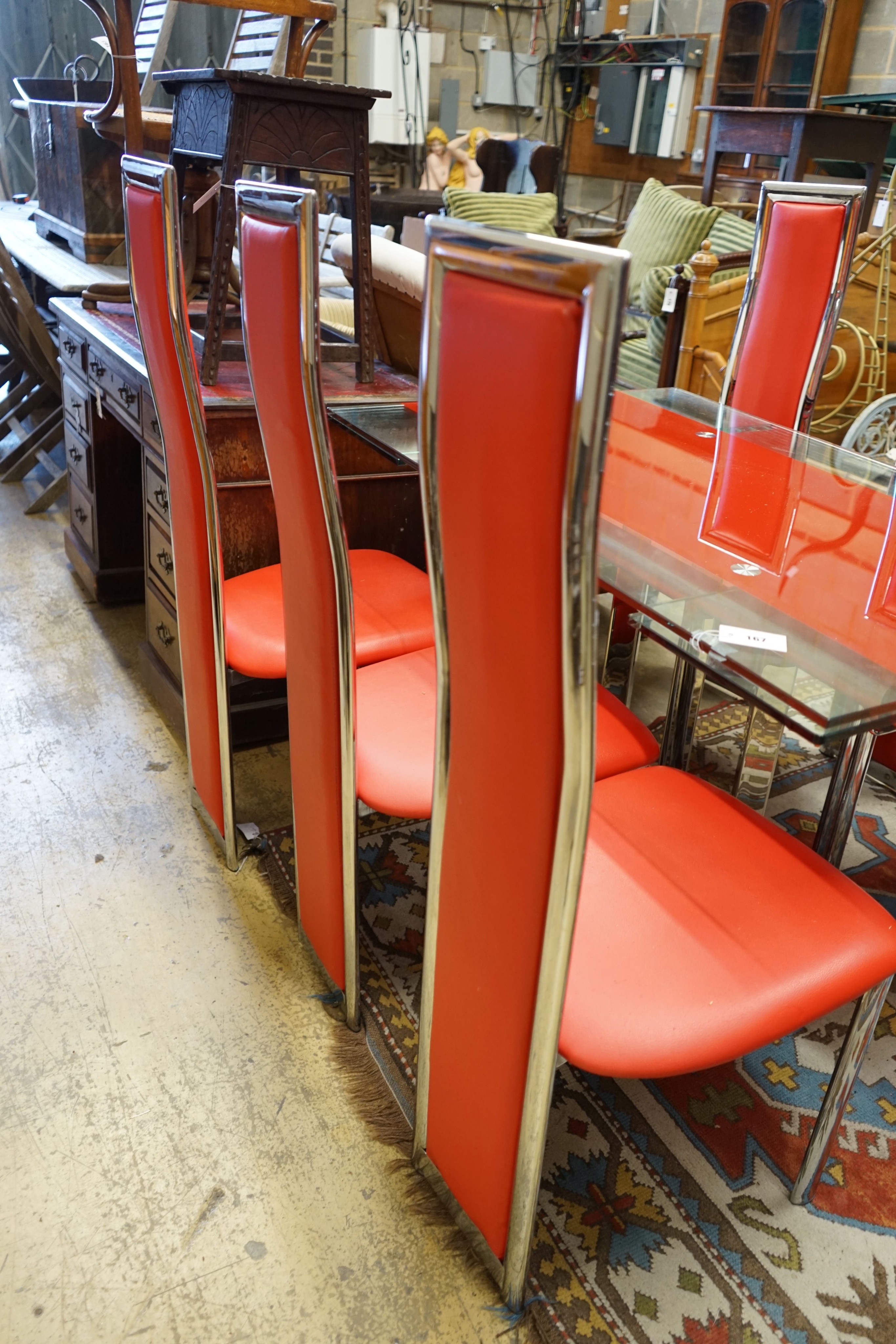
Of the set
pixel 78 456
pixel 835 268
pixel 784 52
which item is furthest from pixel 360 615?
pixel 784 52

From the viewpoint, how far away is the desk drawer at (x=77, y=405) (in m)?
2.52

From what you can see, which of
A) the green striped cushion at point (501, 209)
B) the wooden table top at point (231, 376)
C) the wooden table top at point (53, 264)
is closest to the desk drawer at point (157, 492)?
the wooden table top at point (231, 376)

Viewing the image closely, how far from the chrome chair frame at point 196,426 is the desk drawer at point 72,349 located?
91cm

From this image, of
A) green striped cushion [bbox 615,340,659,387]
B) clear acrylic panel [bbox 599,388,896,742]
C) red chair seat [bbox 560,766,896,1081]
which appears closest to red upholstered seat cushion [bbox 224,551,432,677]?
clear acrylic panel [bbox 599,388,896,742]

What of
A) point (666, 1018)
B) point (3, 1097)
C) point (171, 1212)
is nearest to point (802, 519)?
point (666, 1018)

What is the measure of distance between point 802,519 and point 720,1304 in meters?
1.05

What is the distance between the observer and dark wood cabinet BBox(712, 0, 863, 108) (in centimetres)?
550

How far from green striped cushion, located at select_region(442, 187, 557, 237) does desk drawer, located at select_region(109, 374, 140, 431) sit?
10.8 ft

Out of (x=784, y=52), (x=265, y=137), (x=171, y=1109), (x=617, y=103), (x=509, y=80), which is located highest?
(x=784, y=52)

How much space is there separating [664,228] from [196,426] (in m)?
3.76

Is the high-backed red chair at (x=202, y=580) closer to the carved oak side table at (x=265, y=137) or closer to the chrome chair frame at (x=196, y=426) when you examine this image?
the chrome chair frame at (x=196, y=426)

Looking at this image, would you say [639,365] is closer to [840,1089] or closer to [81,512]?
[81,512]

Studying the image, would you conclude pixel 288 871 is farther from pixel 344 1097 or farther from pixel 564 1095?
pixel 564 1095

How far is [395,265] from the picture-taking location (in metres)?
2.02
